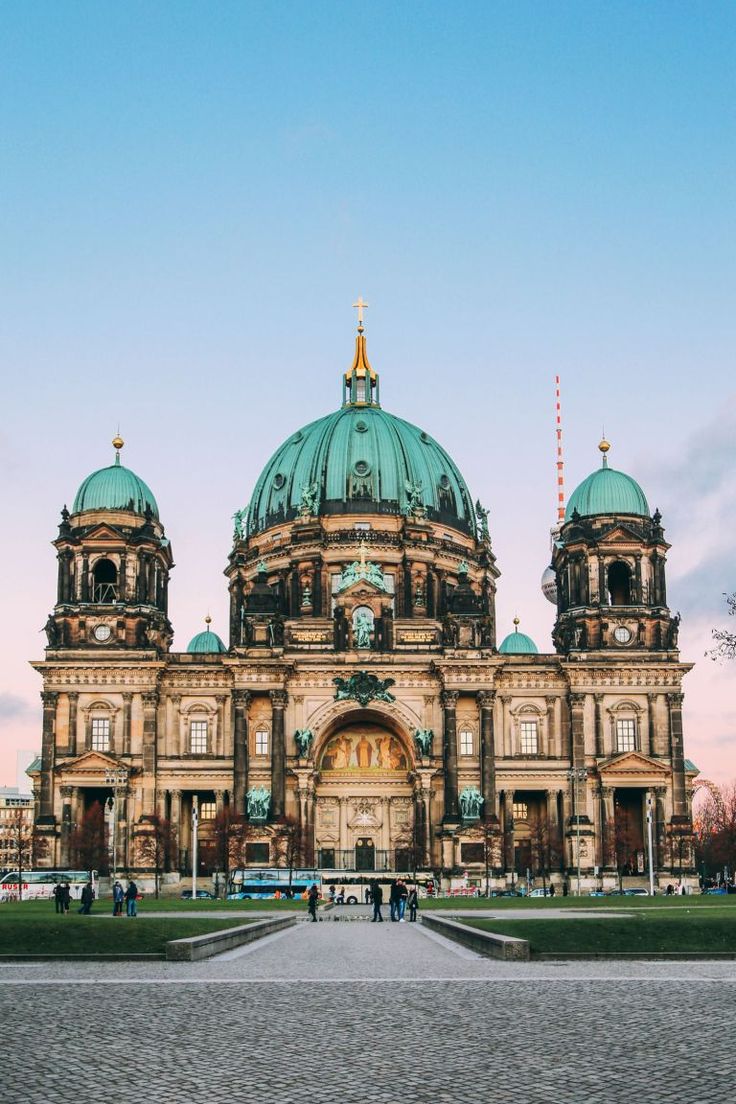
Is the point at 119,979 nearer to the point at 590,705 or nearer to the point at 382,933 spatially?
the point at 382,933

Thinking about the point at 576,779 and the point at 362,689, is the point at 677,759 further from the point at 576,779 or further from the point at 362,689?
the point at 362,689

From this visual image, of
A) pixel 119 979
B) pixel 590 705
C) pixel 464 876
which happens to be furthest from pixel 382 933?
pixel 590 705

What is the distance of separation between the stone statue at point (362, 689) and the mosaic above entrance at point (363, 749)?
5871 millimetres

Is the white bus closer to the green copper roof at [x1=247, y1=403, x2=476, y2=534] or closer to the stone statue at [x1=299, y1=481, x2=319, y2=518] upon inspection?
the stone statue at [x1=299, y1=481, x2=319, y2=518]

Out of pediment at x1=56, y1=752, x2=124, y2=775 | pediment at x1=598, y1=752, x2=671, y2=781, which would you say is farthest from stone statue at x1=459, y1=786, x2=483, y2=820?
pediment at x1=56, y1=752, x2=124, y2=775

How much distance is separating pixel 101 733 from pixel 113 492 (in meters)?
17.9

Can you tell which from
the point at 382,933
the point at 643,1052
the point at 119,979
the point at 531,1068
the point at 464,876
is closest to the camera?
the point at 531,1068

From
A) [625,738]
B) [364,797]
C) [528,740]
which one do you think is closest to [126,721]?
[364,797]

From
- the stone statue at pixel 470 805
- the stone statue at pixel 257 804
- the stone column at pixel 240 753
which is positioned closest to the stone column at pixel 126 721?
the stone column at pixel 240 753

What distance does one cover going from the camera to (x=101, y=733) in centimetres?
10269

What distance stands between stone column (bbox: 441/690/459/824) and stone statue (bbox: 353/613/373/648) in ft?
22.1

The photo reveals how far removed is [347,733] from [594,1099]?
9415 centimetres

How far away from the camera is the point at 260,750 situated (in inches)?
4038

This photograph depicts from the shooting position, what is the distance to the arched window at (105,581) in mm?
106750
